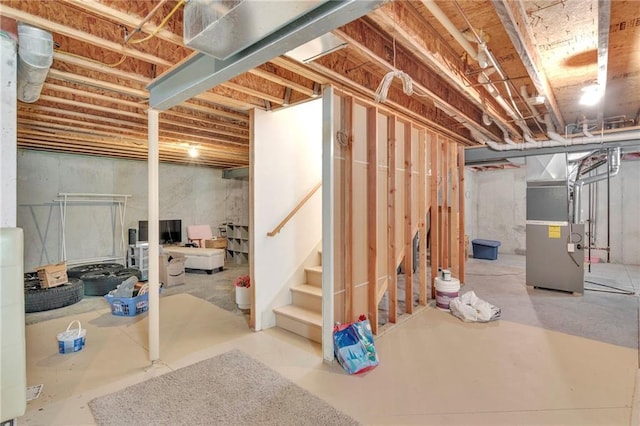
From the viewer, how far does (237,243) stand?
7863 mm

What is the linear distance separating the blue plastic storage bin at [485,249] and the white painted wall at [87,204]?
19.7 feet

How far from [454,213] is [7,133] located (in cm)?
503

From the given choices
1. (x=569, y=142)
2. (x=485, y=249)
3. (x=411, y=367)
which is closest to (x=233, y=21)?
(x=411, y=367)

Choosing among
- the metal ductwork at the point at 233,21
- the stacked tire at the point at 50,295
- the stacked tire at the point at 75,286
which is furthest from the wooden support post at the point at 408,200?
the stacked tire at the point at 50,295

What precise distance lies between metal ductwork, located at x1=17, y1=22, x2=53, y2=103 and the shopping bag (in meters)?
2.88

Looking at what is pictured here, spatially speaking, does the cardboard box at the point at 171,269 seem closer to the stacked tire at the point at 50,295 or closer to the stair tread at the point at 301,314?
the stacked tire at the point at 50,295

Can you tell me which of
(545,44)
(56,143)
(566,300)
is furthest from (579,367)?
(56,143)

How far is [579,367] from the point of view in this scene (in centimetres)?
264

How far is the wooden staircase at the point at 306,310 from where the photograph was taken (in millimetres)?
3213

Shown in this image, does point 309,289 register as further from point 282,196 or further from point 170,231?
point 170,231

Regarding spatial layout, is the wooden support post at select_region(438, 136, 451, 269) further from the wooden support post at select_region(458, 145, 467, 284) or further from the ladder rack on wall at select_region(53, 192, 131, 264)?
the ladder rack on wall at select_region(53, 192, 131, 264)

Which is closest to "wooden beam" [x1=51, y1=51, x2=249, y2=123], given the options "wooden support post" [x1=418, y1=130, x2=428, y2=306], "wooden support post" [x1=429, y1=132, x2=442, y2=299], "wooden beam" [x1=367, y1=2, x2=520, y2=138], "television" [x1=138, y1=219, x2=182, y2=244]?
"wooden beam" [x1=367, y1=2, x2=520, y2=138]

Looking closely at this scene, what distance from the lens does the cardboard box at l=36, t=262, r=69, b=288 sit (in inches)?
171

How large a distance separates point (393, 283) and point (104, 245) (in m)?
5.91
